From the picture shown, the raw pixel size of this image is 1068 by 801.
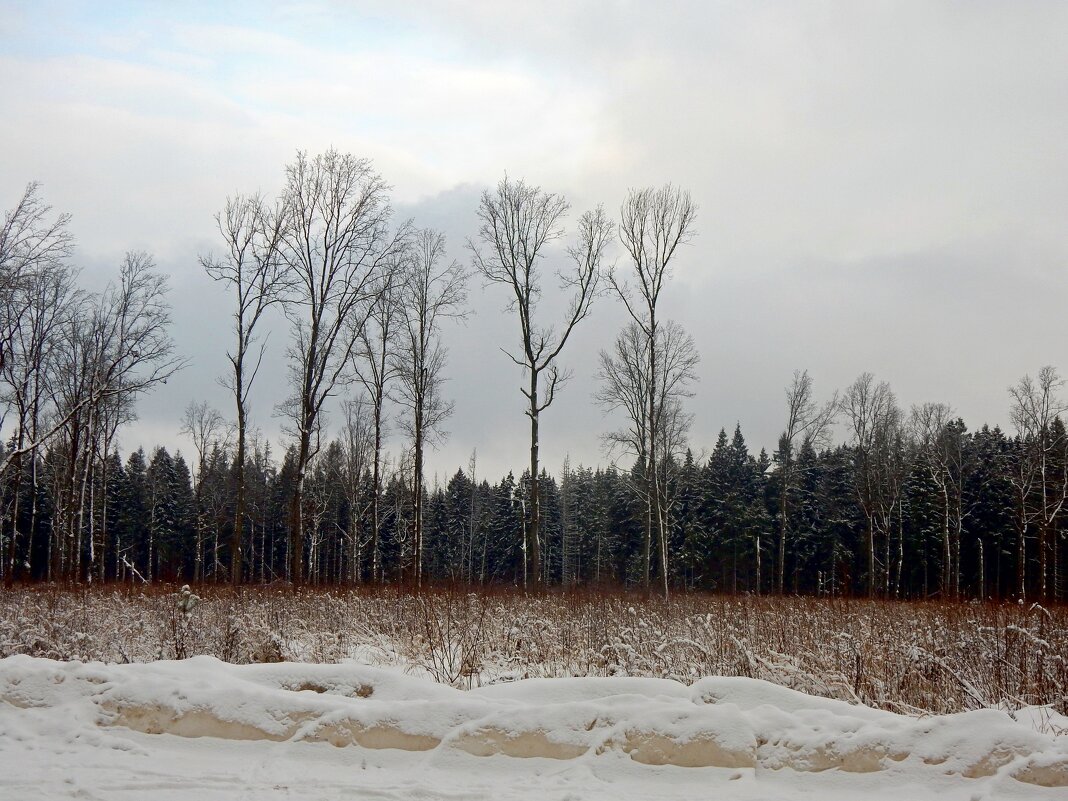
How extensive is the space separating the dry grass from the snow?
1545 mm

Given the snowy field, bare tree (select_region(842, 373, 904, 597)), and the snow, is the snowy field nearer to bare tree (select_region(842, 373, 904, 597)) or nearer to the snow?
the snow

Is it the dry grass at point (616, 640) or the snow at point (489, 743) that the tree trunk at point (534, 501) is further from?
the snow at point (489, 743)

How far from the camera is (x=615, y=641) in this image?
819cm

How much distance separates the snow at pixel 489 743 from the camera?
3.90 m

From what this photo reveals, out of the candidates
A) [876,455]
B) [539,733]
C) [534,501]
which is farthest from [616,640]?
[876,455]

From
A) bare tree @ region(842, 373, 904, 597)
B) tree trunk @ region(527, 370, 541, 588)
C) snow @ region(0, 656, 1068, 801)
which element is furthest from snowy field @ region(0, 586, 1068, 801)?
bare tree @ region(842, 373, 904, 597)

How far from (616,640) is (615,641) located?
3.2 inches

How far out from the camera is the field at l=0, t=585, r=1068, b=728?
21.2 feet

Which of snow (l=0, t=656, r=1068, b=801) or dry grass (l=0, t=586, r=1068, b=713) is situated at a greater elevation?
snow (l=0, t=656, r=1068, b=801)

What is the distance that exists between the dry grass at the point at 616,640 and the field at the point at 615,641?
0.03m

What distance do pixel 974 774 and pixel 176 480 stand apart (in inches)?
2154

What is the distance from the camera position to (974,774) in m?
3.86

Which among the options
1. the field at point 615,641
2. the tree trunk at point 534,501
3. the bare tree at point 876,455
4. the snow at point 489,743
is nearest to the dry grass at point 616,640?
the field at point 615,641

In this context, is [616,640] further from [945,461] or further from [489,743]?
[945,461]
